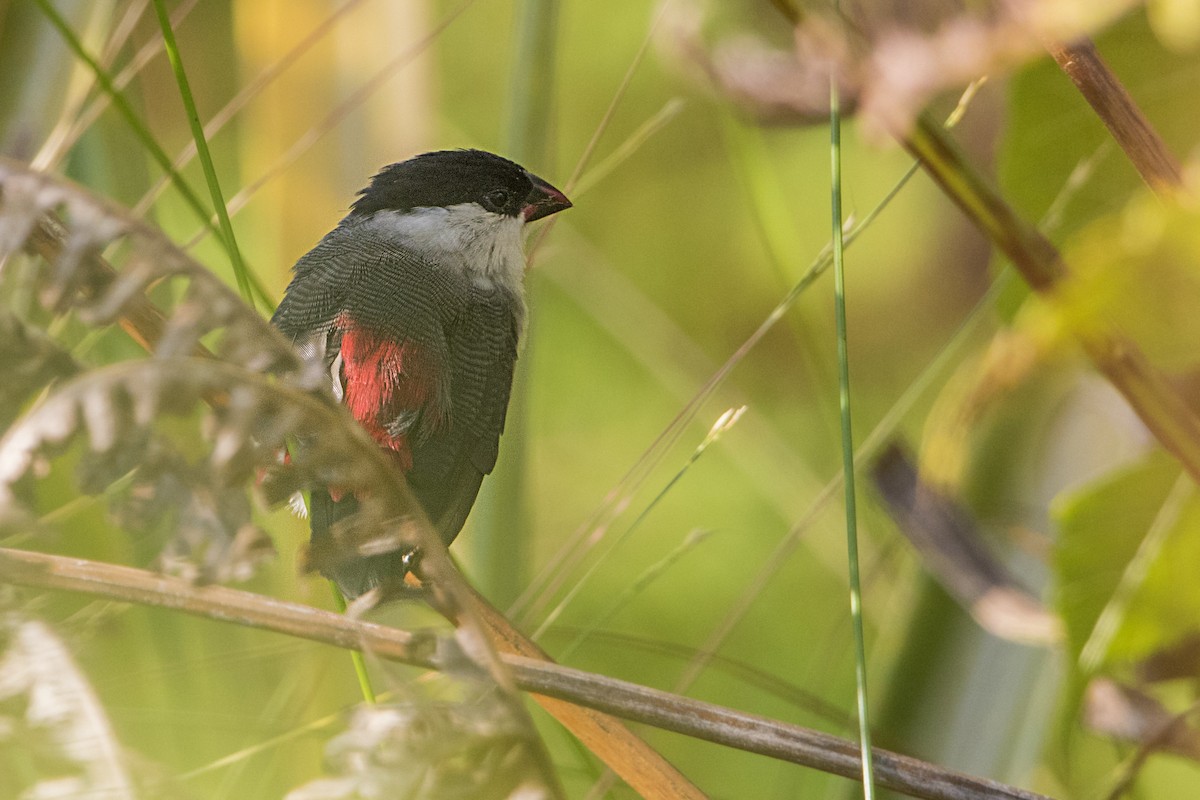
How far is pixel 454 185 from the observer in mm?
1841

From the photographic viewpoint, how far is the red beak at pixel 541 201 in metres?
1.84

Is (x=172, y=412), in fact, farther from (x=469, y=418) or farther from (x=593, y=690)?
(x=469, y=418)

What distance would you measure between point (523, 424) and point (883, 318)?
6.76ft

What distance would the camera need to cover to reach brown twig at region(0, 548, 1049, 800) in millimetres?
893

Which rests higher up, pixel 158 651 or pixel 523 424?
pixel 158 651

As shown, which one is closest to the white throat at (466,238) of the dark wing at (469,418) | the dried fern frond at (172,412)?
the dark wing at (469,418)

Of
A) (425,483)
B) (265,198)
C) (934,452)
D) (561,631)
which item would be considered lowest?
(934,452)

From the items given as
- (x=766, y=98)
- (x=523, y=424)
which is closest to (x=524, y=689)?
(x=523, y=424)

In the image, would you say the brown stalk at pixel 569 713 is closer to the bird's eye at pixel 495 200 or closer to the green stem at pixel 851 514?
the green stem at pixel 851 514

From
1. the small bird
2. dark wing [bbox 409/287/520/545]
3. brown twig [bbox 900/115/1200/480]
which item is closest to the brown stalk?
the small bird

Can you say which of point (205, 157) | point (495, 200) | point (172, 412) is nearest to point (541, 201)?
point (495, 200)

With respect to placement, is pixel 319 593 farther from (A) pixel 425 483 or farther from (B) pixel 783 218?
(B) pixel 783 218

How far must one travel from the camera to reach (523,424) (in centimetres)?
169

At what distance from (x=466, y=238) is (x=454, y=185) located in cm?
9
